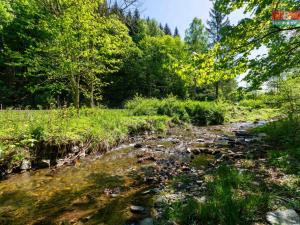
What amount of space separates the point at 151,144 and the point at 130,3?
13.1m

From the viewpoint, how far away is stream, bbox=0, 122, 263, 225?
4.92 meters

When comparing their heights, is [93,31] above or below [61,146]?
above

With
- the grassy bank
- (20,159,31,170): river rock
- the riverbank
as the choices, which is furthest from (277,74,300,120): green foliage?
(20,159,31,170): river rock

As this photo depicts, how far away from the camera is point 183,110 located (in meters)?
19.8

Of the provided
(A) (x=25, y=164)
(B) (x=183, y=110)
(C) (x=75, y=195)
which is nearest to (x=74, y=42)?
(A) (x=25, y=164)

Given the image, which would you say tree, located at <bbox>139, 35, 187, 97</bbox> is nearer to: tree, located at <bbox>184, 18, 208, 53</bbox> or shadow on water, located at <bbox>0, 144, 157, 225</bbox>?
tree, located at <bbox>184, 18, 208, 53</bbox>

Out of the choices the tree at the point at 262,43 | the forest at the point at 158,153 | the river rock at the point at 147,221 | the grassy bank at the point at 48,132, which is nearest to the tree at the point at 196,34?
the forest at the point at 158,153

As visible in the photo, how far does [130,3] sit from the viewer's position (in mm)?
20047

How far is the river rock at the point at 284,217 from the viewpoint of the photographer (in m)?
3.66

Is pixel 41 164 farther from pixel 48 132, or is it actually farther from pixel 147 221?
pixel 147 221

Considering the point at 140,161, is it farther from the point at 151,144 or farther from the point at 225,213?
the point at 225,213

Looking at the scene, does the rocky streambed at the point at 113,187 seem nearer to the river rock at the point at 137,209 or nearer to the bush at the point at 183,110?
the river rock at the point at 137,209

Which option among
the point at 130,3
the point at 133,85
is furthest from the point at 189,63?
the point at 133,85

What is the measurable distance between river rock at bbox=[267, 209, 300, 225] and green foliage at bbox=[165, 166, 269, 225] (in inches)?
7.4
